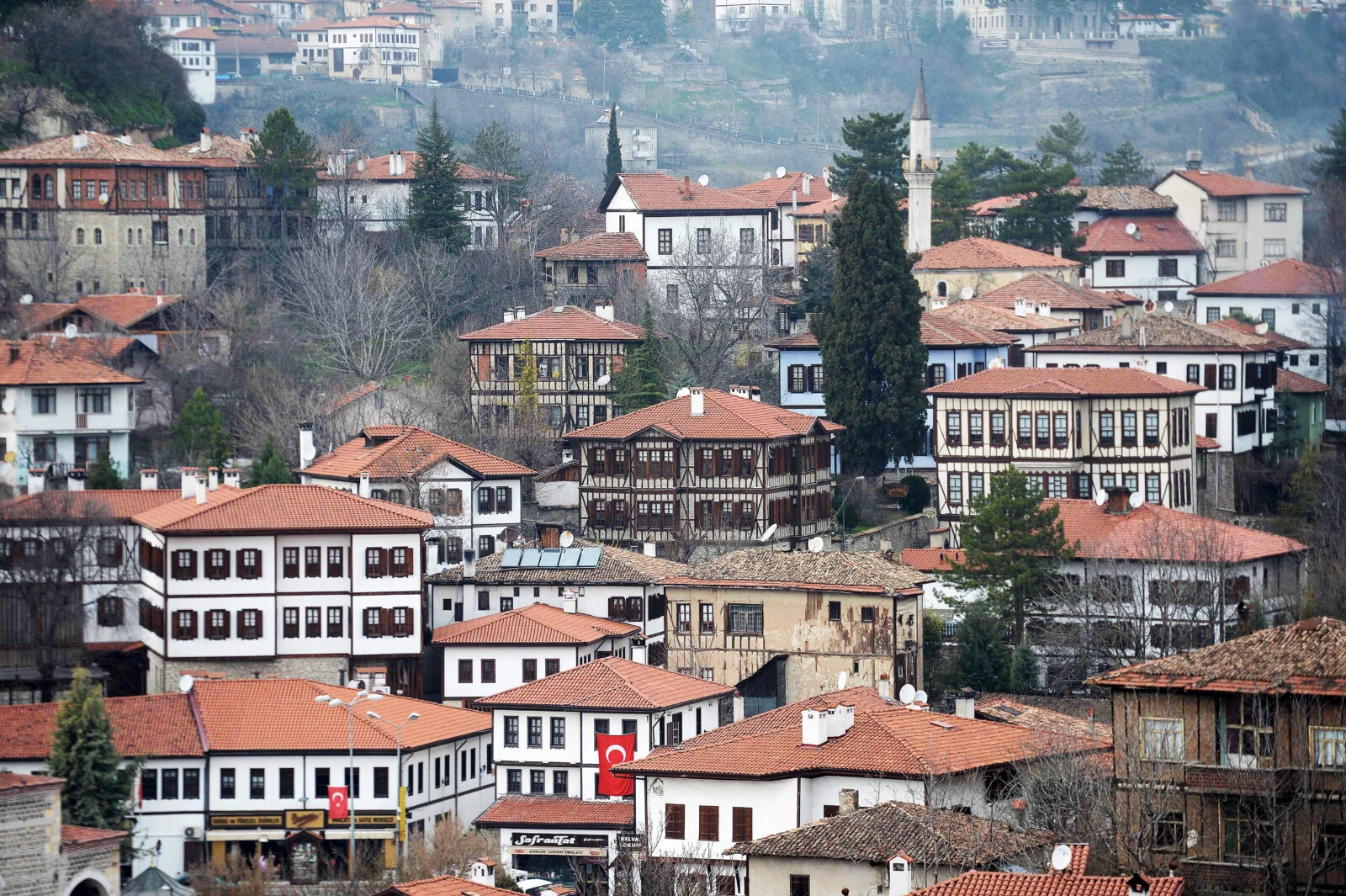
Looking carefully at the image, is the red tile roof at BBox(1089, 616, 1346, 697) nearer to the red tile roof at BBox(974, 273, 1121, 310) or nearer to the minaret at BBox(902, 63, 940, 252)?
the red tile roof at BBox(974, 273, 1121, 310)

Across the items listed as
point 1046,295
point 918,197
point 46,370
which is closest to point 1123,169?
point 918,197

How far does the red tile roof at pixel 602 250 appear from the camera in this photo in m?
95.6

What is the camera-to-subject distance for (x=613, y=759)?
59.0 m

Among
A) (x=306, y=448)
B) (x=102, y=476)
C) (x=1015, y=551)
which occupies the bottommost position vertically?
(x=1015, y=551)

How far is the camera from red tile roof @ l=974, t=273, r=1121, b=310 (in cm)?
9106

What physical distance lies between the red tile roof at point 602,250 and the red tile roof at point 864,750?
142ft

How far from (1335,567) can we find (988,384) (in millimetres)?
13880

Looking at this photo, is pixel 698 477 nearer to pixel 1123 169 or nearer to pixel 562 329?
pixel 562 329

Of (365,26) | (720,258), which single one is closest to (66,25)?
(720,258)

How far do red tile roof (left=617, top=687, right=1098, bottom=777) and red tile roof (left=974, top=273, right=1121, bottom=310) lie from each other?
3889cm

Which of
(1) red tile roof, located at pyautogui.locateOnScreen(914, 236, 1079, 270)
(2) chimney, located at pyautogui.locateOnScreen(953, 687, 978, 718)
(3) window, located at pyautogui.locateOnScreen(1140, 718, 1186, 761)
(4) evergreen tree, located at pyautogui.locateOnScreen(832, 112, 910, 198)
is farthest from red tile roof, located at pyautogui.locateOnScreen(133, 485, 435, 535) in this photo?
(4) evergreen tree, located at pyautogui.locateOnScreen(832, 112, 910, 198)

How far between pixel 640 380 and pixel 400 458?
38.4 ft

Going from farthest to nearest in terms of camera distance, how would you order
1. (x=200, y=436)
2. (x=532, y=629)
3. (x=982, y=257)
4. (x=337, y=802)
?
(x=982, y=257) → (x=200, y=436) → (x=532, y=629) → (x=337, y=802)

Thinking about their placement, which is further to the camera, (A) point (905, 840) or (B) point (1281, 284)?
(B) point (1281, 284)
